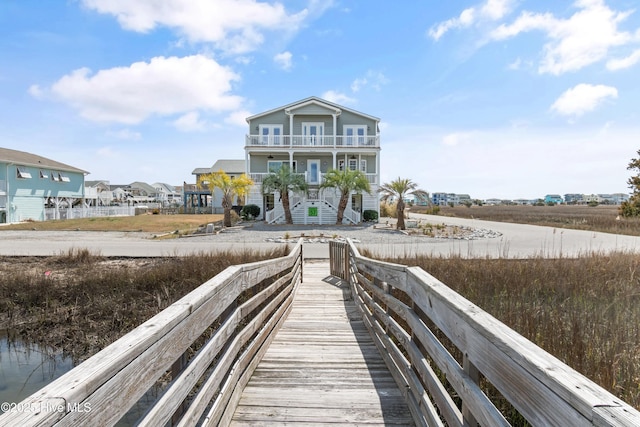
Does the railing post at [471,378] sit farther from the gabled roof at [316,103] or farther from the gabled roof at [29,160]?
the gabled roof at [29,160]

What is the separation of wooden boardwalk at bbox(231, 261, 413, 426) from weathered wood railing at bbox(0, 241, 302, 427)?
0.24m

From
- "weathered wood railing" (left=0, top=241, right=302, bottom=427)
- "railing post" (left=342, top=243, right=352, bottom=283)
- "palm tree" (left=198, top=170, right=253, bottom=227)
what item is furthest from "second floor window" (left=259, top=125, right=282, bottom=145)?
"weathered wood railing" (left=0, top=241, right=302, bottom=427)

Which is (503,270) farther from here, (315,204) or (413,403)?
(315,204)

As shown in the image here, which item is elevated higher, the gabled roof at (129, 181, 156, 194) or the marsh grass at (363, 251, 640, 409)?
the gabled roof at (129, 181, 156, 194)

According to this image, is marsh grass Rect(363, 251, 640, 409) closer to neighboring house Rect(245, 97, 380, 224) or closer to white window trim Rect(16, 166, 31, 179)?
neighboring house Rect(245, 97, 380, 224)

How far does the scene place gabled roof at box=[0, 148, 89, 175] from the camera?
33.2 m

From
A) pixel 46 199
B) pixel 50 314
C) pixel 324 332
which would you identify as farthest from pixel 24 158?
pixel 324 332

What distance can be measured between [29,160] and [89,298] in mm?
36987

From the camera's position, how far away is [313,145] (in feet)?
103

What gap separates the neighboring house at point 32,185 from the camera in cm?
3238

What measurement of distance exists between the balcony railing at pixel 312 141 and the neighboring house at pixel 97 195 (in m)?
27.1

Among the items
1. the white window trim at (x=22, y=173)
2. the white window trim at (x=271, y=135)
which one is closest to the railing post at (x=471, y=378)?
the white window trim at (x=271, y=135)

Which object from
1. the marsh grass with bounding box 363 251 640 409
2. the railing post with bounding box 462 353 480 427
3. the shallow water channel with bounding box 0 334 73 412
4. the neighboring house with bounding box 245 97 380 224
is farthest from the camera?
the neighboring house with bounding box 245 97 380 224

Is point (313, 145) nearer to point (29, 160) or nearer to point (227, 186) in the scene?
point (227, 186)
